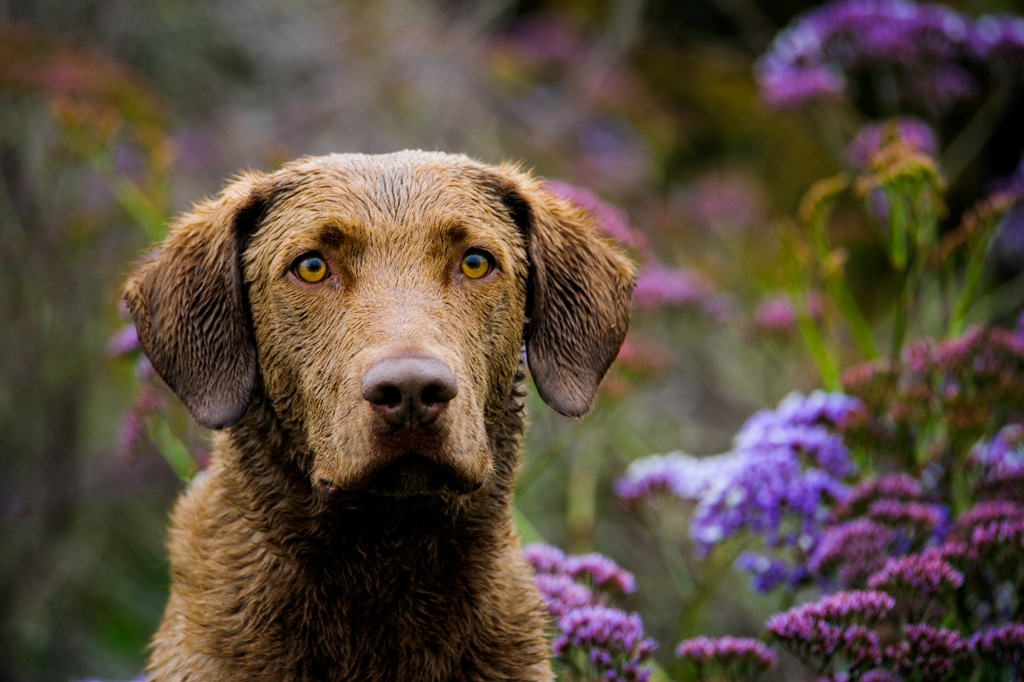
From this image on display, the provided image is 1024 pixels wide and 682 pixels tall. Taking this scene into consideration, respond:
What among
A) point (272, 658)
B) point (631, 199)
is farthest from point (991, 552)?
point (631, 199)

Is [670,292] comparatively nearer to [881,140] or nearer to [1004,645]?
[881,140]

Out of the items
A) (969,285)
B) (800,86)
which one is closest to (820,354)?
(969,285)

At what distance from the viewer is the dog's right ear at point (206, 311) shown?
3.24 meters

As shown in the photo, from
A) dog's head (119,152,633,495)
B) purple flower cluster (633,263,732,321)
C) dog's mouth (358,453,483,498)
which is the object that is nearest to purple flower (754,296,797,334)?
purple flower cluster (633,263,732,321)

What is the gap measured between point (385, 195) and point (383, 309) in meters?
0.46

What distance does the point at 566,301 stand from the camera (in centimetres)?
355

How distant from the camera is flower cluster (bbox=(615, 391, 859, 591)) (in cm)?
420

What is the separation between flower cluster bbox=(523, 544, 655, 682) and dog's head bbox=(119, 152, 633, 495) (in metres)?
0.70

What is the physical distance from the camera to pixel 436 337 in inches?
114

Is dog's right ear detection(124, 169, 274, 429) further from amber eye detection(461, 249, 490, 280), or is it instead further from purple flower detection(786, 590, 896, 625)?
purple flower detection(786, 590, 896, 625)

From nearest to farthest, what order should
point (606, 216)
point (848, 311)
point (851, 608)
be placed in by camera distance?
point (851, 608), point (848, 311), point (606, 216)

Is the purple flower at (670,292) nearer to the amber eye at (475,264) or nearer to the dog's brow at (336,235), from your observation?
the amber eye at (475,264)

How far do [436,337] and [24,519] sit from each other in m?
5.47

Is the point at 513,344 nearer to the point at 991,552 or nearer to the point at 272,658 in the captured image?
the point at 272,658
